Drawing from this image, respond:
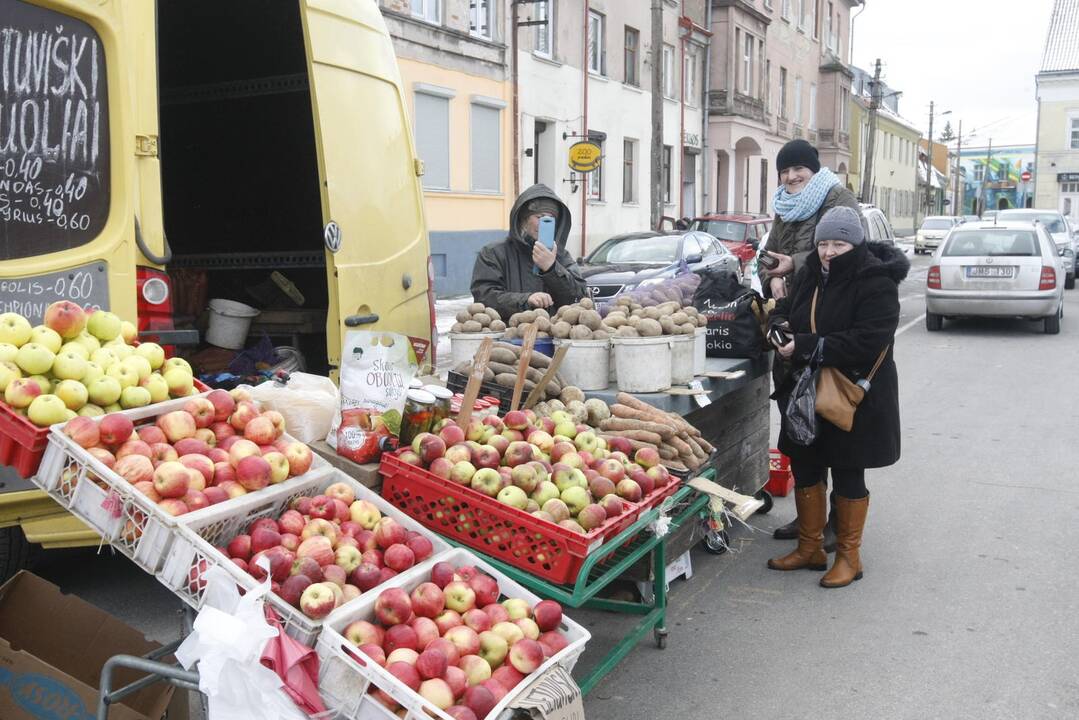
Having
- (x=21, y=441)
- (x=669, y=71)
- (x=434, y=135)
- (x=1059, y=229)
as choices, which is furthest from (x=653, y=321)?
(x=669, y=71)

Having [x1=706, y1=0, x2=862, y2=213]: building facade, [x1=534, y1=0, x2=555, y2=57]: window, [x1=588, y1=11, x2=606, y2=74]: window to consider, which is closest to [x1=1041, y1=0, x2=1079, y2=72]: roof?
[x1=706, y1=0, x2=862, y2=213]: building facade

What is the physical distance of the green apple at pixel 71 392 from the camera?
117 inches

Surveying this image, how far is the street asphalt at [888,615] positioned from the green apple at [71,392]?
1.66m

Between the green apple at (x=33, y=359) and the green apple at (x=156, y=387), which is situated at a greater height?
the green apple at (x=33, y=359)

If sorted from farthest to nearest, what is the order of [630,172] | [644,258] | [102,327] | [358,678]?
1. [630,172]
2. [644,258]
3. [102,327]
4. [358,678]

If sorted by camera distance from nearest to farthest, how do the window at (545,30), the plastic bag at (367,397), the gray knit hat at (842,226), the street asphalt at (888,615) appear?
1. the plastic bag at (367,397)
2. the street asphalt at (888,615)
3. the gray knit hat at (842,226)
4. the window at (545,30)

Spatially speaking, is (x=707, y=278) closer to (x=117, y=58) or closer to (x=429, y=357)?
(x=429, y=357)

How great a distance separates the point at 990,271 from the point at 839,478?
11.2 metres

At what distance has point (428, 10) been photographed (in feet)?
60.9

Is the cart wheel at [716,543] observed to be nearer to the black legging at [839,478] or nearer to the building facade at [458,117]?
the black legging at [839,478]

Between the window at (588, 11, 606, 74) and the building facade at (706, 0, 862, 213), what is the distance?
8.75 meters

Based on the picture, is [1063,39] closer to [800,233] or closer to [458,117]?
[458,117]

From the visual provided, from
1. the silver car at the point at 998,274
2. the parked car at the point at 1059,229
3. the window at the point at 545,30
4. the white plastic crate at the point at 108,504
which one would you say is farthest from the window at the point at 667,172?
the white plastic crate at the point at 108,504

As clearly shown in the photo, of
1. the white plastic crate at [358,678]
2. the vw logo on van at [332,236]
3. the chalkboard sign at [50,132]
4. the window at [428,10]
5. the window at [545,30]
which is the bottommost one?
the white plastic crate at [358,678]
